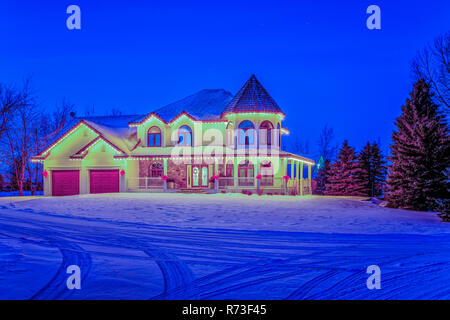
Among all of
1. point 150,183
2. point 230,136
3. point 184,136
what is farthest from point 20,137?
point 230,136

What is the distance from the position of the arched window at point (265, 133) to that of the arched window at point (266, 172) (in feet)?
5.18

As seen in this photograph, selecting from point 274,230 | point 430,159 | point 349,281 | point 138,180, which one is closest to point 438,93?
point 430,159

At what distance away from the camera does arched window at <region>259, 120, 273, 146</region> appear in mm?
26906

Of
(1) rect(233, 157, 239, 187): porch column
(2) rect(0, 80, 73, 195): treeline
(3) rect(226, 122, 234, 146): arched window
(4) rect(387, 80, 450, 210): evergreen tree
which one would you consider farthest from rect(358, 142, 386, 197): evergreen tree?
(2) rect(0, 80, 73, 195): treeline

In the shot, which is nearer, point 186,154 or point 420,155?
point 420,155

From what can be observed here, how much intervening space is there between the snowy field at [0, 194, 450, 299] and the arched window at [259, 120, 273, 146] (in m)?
14.8

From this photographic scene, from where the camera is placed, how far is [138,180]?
28.2m

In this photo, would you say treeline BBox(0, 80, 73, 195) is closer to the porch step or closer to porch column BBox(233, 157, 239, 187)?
the porch step

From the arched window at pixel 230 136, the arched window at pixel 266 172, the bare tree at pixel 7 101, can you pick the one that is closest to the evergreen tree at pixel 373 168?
the arched window at pixel 266 172

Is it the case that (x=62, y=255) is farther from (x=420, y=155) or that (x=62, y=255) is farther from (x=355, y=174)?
(x=355, y=174)

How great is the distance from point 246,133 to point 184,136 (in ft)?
17.8

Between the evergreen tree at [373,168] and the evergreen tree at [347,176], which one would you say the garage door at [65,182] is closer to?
the evergreen tree at [347,176]

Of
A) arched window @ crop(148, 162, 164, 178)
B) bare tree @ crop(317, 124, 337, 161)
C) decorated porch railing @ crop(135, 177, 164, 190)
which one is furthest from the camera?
bare tree @ crop(317, 124, 337, 161)

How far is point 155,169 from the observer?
2889 cm
